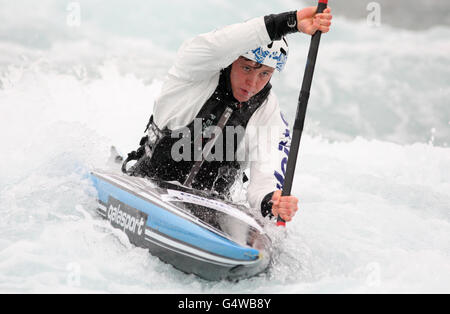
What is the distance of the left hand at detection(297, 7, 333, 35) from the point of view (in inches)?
83.1

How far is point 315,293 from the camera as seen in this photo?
6.52ft

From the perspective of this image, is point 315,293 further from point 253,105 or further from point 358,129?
point 358,129

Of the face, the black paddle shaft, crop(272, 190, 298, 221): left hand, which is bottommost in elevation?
crop(272, 190, 298, 221): left hand

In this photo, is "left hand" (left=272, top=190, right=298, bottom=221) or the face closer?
"left hand" (left=272, top=190, right=298, bottom=221)

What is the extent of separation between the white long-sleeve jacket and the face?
0.32 feet

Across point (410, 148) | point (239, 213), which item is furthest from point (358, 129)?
point (239, 213)

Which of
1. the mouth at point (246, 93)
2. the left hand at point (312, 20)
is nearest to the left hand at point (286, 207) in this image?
the mouth at point (246, 93)

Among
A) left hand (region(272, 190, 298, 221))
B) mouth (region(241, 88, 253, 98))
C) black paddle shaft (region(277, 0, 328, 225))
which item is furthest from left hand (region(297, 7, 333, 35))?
left hand (region(272, 190, 298, 221))

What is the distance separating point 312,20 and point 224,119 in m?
0.72

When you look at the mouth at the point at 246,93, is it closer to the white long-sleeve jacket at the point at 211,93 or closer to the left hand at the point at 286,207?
the white long-sleeve jacket at the point at 211,93

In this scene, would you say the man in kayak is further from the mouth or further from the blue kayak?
the blue kayak

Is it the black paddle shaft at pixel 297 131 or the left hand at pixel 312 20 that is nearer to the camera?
the left hand at pixel 312 20

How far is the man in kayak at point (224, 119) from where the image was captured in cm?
238

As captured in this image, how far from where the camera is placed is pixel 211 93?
8.58 feet
